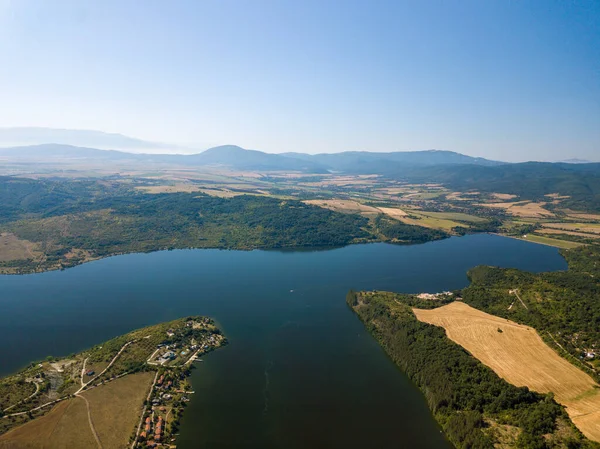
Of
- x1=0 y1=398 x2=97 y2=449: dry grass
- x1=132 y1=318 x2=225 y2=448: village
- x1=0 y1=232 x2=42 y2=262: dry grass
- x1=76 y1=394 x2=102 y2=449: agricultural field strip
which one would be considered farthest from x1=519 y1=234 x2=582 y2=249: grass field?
x1=0 y1=232 x2=42 y2=262: dry grass

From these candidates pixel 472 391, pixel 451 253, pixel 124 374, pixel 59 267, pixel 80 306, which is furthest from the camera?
pixel 451 253

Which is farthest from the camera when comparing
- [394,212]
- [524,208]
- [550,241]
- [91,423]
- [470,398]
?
[524,208]

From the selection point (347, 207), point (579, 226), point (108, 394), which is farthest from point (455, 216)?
point (108, 394)

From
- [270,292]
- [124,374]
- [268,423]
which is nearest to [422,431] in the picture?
[268,423]

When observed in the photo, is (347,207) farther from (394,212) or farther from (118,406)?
(118,406)

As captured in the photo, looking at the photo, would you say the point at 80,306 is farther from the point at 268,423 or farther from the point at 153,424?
the point at 268,423

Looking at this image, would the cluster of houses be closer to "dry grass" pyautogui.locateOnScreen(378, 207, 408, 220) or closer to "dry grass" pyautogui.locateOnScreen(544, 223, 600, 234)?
"dry grass" pyautogui.locateOnScreen(378, 207, 408, 220)

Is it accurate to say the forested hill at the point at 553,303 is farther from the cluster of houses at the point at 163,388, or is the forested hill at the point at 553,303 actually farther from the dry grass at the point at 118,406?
the dry grass at the point at 118,406

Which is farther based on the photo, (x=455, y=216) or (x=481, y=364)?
(x=455, y=216)
